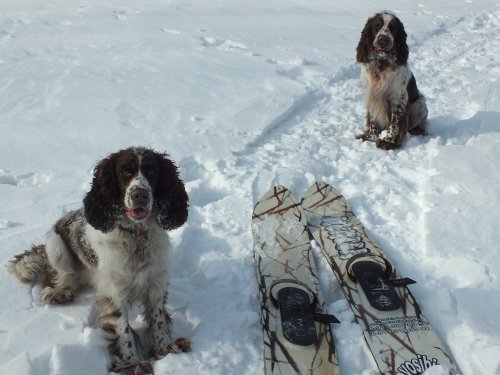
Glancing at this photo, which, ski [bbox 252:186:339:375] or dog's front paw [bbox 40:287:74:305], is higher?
ski [bbox 252:186:339:375]

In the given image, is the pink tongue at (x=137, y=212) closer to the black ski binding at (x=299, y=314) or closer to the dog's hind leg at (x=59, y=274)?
the dog's hind leg at (x=59, y=274)

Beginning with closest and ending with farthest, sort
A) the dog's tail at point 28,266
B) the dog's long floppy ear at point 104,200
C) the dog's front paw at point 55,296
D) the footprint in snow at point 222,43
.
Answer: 1. the dog's long floppy ear at point 104,200
2. the dog's front paw at point 55,296
3. the dog's tail at point 28,266
4. the footprint in snow at point 222,43

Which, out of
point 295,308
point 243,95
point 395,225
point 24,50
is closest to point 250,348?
point 295,308

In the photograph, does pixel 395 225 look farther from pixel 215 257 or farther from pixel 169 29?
pixel 169 29

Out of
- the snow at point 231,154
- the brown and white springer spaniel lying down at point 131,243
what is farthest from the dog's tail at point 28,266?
the brown and white springer spaniel lying down at point 131,243

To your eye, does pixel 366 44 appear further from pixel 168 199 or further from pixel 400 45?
pixel 168 199

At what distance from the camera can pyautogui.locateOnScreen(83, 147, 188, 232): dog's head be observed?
2.79m

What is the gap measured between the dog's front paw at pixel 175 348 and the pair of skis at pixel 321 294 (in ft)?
1.57

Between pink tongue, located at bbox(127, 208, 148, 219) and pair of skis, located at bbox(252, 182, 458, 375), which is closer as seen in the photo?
pink tongue, located at bbox(127, 208, 148, 219)

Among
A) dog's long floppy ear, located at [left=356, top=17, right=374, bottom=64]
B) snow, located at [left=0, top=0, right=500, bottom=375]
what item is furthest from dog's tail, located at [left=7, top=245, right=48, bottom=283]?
dog's long floppy ear, located at [left=356, top=17, right=374, bottom=64]

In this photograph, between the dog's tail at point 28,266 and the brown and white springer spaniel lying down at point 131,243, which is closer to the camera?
the brown and white springer spaniel lying down at point 131,243

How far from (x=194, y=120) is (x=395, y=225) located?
301 cm

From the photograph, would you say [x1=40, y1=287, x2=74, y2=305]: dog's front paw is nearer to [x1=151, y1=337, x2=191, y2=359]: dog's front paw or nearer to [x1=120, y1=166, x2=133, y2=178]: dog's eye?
[x1=151, y1=337, x2=191, y2=359]: dog's front paw

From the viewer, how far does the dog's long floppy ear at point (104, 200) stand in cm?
284
